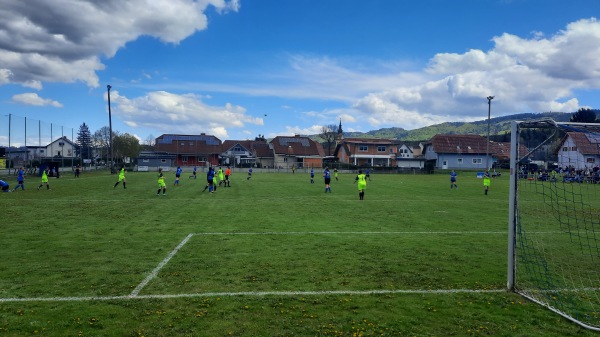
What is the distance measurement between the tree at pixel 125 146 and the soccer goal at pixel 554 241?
331 ft

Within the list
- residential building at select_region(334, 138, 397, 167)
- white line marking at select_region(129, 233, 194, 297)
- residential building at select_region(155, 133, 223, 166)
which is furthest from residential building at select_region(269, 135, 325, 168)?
white line marking at select_region(129, 233, 194, 297)

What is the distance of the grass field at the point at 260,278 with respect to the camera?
587cm

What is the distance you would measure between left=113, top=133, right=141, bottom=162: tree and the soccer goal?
101 metres

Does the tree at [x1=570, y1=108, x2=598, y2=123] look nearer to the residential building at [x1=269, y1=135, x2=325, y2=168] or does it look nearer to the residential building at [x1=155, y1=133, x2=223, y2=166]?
the residential building at [x1=269, y1=135, x2=325, y2=168]

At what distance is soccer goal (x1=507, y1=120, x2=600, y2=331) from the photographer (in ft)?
24.0

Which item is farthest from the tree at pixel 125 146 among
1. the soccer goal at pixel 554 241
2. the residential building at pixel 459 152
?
the soccer goal at pixel 554 241

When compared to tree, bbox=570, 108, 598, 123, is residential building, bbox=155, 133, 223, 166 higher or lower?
lower

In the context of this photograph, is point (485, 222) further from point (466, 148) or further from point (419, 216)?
point (466, 148)

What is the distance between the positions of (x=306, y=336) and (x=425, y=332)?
1.71 metres

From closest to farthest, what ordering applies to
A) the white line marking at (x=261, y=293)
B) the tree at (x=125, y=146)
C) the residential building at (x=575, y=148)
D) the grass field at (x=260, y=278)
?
the grass field at (x=260, y=278) < the white line marking at (x=261, y=293) < the residential building at (x=575, y=148) < the tree at (x=125, y=146)

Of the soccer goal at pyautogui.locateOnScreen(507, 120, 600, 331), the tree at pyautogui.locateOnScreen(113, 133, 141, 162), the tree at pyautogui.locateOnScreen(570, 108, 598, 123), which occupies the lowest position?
the soccer goal at pyautogui.locateOnScreen(507, 120, 600, 331)

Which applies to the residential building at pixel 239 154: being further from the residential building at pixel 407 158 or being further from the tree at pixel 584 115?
the tree at pixel 584 115

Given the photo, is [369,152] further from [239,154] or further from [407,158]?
[239,154]

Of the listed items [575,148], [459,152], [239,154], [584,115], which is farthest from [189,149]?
[575,148]
